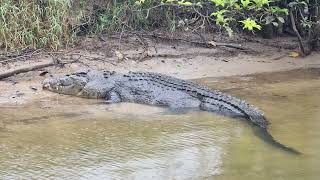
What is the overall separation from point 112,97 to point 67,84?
76cm

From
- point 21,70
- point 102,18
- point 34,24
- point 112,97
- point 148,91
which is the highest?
point 102,18

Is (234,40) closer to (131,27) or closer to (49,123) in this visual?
(131,27)

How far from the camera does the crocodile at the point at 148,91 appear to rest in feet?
23.5

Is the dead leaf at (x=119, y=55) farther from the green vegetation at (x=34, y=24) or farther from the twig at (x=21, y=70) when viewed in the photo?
the twig at (x=21, y=70)

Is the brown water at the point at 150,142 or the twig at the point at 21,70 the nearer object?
the brown water at the point at 150,142

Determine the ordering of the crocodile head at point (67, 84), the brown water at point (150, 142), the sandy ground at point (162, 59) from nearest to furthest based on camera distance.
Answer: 1. the brown water at point (150, 142)
2. the crocodile head at point (67, 84)
3. the sandy ground at point (162, 59)

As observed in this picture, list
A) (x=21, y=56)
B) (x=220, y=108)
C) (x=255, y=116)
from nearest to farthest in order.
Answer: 1. (x=255, y=116)
2. (x=220, y=108)
3. (x=21, y=56)

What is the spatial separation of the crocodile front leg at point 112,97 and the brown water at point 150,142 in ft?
0.63

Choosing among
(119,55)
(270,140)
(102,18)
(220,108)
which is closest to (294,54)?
(119,55)

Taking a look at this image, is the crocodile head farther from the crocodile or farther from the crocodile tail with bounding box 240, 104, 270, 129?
the crocodile tail with bounding box 240, 104, 270, 129

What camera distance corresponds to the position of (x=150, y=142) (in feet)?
18.9

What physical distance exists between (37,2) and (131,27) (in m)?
1.95

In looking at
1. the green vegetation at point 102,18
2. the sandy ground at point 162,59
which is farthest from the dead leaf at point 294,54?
the green vegetation at point 102,18

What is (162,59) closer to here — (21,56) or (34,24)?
(34,24)
